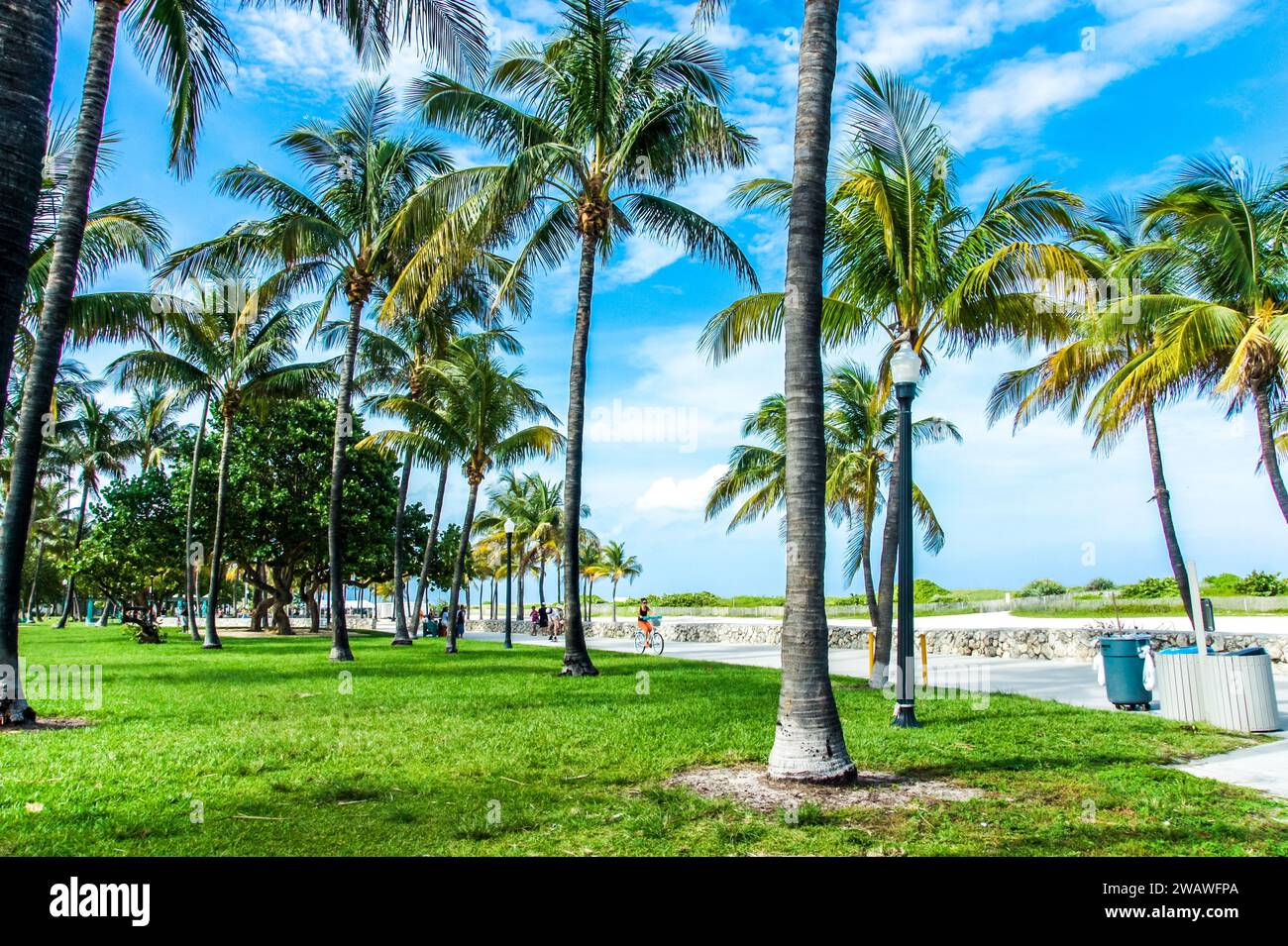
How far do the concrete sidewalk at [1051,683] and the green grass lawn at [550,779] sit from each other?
1.43 ft

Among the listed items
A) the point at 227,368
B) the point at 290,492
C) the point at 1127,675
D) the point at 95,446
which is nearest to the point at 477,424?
the point at 227,368

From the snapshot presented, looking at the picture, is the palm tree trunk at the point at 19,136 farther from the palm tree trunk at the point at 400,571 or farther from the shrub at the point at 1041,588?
the shrub at the point at 1041,588

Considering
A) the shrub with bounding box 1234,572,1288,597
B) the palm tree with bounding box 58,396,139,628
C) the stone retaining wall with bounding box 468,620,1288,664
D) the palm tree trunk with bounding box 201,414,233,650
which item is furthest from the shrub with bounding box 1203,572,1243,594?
the palm tree with bounding box 58,396,139,628

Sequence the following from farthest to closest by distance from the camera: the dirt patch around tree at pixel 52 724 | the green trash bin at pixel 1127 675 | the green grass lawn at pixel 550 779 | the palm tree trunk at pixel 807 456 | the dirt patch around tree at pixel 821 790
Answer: the green trash bin at pixel 1127 675 < the dirt patch around tree at pixel 52 724 < the palm tree trunk at pixel 807 456 < the dirt patch around tree at pixel 821 790 < the green grass lawn at pixel 550 779

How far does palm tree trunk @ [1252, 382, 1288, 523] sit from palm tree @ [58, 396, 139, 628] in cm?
4776

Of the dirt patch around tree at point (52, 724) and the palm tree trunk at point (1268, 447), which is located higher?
the palm tree trunk at point (1268, 447)

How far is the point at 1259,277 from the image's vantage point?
1588 cm

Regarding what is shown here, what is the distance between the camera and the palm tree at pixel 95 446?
43.3 metres

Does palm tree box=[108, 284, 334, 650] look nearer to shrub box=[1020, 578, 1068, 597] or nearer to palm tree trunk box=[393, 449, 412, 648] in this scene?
palm tree trunk box=[393, 449, 412, 648]

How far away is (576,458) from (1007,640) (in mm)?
14137

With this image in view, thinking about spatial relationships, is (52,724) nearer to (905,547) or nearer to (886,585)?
(905,547)

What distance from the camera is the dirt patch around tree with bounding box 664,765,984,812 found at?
5938 millimetres

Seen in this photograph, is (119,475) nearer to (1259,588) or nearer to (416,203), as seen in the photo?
(416,203)

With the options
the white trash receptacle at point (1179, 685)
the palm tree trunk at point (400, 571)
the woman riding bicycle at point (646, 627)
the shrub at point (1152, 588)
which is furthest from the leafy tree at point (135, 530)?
the shrub at point (1152, 588)
